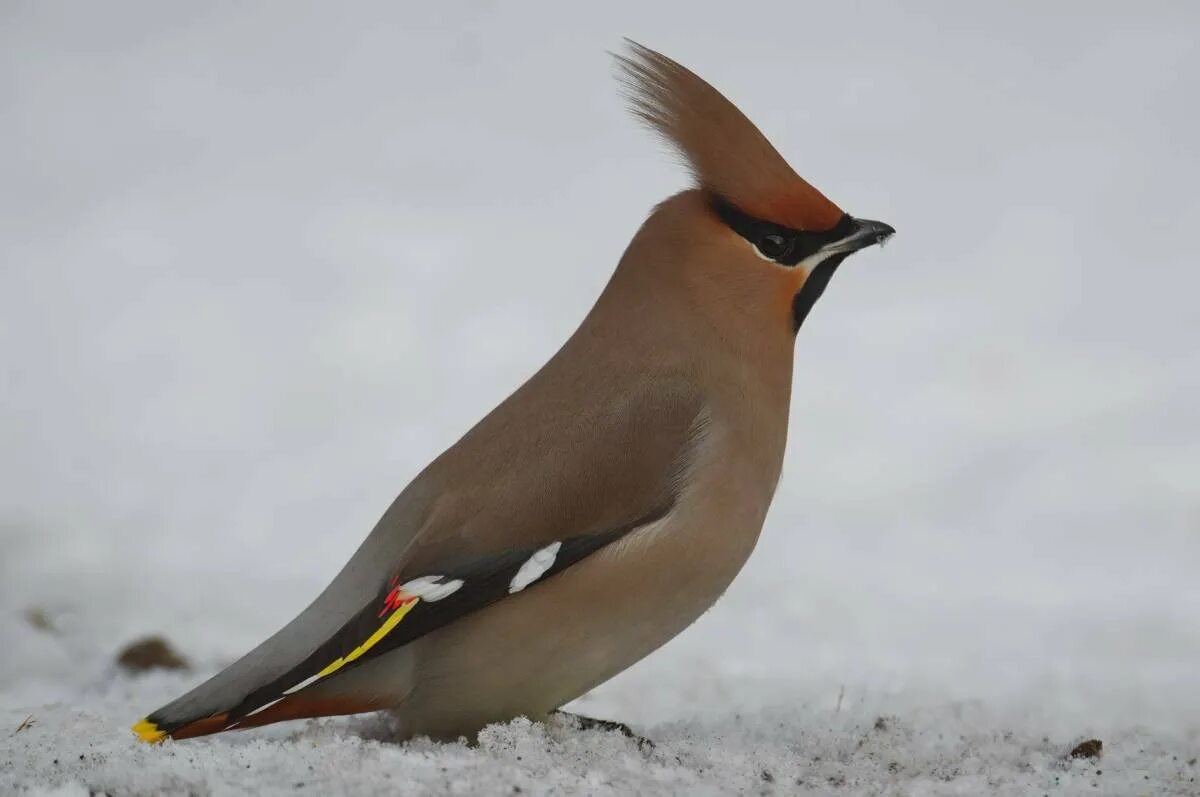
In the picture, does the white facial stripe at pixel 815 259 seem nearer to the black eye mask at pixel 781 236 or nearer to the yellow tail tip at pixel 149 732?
the black eye mask at pixel 781 236

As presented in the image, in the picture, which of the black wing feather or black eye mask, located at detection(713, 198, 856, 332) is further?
black eye mask, located at detection(713, 198, 856, 332)

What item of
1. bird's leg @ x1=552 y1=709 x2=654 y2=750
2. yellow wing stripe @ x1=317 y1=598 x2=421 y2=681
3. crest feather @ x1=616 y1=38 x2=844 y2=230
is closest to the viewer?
yellow wing stripe @ x1=317 y1=598 x2=421 y2=681

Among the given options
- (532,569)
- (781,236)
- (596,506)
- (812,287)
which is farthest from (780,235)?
(532,569)

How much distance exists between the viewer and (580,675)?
308 cm

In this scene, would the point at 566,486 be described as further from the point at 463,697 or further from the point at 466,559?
the point at 463,697

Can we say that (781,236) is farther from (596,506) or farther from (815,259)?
(596,506)

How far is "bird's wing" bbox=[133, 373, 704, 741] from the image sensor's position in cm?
300

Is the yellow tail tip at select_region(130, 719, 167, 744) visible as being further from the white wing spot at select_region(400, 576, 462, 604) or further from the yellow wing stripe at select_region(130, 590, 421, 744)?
the white wing spot at select_region(400, 576, 462, 604)

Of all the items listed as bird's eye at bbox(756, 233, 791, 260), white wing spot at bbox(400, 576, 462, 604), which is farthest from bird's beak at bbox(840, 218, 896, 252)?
white wing spot at bbox(400, 576, 462, 604)

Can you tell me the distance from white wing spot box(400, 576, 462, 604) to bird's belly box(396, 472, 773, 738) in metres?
0.09

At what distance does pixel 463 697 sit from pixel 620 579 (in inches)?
15.2

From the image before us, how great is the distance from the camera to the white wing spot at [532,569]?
3.00 metres

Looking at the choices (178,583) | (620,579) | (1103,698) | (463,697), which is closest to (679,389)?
(620,579)

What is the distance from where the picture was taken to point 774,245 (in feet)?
11.1
